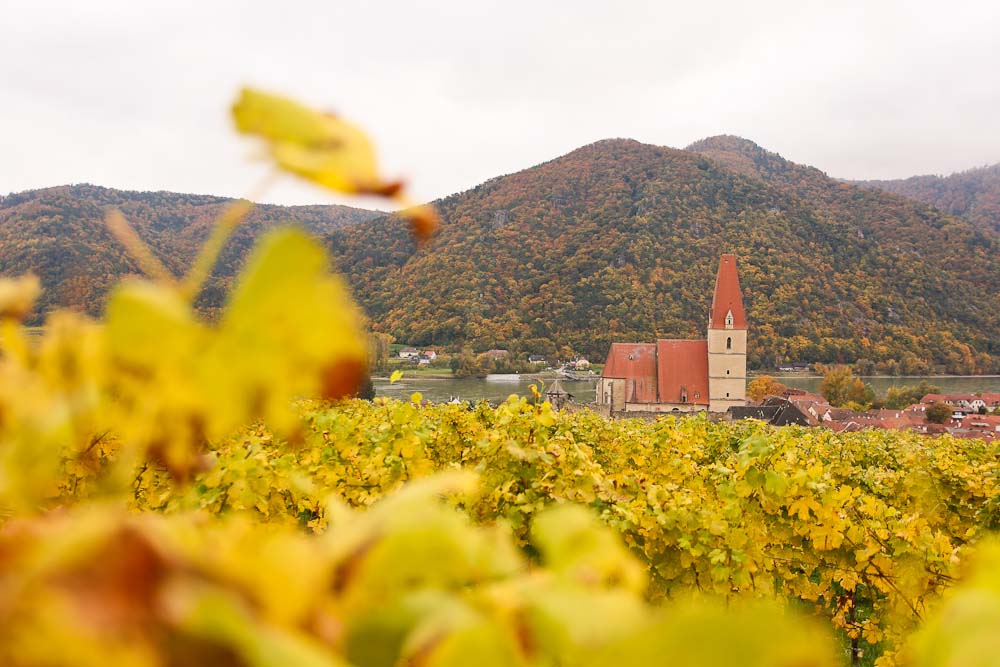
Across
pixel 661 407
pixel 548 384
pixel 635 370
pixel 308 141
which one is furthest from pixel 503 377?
pixel 308 141

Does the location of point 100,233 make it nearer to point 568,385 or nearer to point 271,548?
Result: point 271,548

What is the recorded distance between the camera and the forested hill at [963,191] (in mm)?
103125

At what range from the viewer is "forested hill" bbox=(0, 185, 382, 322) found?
22.9 inches

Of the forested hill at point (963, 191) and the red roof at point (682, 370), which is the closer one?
the red roof at point (682, 370)

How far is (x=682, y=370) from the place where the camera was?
30.4 m

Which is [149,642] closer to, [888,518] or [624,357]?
[888,518]

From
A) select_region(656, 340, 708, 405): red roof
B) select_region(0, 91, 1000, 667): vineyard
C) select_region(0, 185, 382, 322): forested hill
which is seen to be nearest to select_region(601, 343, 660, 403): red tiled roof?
select_region(656, 340, 708, 405): red roof

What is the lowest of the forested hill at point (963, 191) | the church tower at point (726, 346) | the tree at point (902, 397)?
the tree at point (902, 397)

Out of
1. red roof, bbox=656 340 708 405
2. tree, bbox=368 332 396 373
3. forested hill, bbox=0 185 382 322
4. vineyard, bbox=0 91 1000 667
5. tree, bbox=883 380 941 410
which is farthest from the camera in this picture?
tree, bbox=883 380 941 410

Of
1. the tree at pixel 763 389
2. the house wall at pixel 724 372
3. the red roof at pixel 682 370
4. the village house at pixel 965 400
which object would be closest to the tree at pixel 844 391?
the tree at pixel 763 389

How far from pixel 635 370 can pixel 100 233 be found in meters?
28.7

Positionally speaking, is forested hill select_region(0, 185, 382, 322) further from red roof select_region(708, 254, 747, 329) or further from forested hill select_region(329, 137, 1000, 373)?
red roof select_region(708, 254, 747, 329)

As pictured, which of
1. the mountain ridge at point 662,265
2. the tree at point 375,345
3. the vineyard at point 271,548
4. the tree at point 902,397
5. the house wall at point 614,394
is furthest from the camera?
the mountain ridge at point 662,265

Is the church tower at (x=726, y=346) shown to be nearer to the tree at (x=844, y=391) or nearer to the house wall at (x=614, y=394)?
the house wall at (x=614, y=394)
